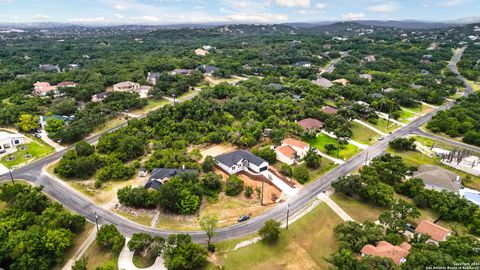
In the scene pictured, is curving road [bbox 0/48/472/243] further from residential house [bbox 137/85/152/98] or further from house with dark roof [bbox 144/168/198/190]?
residential house [bbox 137/85/152/98]

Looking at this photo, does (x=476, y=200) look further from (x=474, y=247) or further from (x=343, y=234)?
(x=343, y=234)

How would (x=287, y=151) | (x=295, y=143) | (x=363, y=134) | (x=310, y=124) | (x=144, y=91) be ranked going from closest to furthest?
(x=287, y=151)
(x=295, y=143)
(x=310, y=124)
(x=363, y=134)
(x=144, y=91)

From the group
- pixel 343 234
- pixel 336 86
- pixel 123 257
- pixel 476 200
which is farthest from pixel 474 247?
pixel 336 86

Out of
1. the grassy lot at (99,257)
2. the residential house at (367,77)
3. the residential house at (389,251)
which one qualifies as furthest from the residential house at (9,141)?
the residential house at (367,77)

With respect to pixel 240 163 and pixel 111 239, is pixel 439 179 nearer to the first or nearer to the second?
pixel 240 163

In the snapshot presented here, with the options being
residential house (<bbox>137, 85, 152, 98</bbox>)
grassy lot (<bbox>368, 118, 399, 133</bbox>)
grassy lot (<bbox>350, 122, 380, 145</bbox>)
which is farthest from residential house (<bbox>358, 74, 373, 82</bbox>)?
residential house (<bbox>137, 85, 152, 98</bbox>)

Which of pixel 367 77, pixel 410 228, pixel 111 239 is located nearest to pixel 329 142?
pixel 410 228
